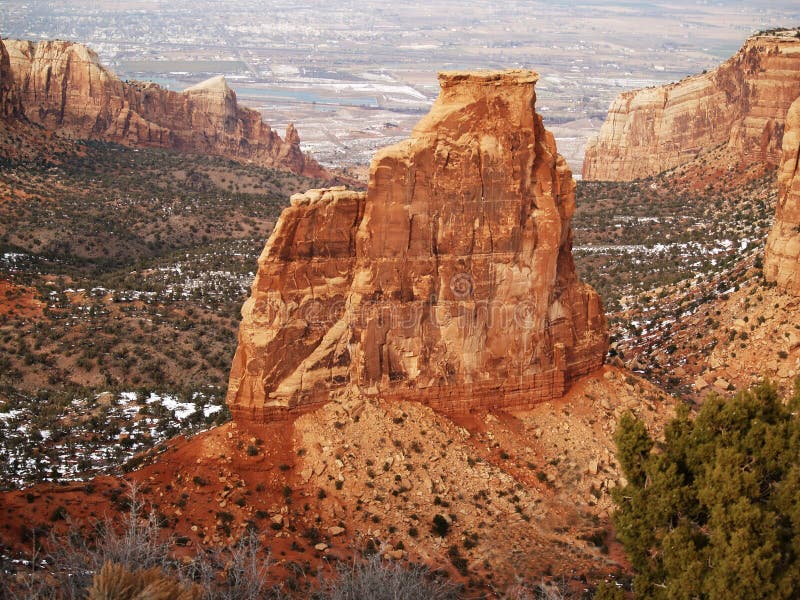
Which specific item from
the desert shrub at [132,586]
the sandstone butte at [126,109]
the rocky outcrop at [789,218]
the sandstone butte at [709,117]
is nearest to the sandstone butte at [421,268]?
the desert shrub at [132,586]

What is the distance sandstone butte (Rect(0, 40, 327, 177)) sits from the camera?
105 m

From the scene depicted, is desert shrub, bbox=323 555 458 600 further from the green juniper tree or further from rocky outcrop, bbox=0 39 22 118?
rocky outcrop, bbox=0 39 22 118

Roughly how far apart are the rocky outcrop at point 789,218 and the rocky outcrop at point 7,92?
63843 millimetres

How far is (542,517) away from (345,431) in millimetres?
6487

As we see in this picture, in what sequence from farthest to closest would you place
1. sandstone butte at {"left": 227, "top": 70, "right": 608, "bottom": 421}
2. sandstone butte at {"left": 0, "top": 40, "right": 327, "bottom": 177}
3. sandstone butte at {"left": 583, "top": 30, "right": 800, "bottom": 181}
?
1. sandstone butte at {"left": 0, "top": 40, "right": 327, "bottom": 177}
2. sandstone butte at {"left": 583, "top": 30, "right": 800, "bottom": 181}
3. sandstone butte at {"left": 227, "top": 70, "right": 608, "bottom": 421}

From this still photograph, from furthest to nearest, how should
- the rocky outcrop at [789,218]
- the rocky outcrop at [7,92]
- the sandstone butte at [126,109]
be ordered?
the sandstone butte at [126,109] < the rocky outcrop at [7,92] < the rocky outcrop at [789,218]

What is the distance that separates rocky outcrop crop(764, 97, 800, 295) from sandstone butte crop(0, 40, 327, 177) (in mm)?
67789

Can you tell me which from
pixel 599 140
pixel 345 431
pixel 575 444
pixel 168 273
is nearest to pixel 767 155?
pixel 599 140

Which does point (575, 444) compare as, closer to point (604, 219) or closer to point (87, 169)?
point (604, 219)

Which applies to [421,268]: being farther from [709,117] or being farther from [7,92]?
[709,117]

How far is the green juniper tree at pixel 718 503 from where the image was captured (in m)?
23.5

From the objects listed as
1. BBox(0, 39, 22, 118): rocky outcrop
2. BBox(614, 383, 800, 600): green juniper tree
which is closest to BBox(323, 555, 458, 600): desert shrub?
BBox(614, 383, 800, 600): green juniper tree

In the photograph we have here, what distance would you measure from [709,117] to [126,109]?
56.6 metres

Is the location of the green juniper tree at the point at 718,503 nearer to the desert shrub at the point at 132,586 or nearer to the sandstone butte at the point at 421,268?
the sandstone butte at the point at 421,268
